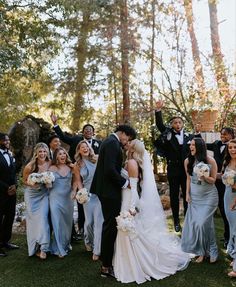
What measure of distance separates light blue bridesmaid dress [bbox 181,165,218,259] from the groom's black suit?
1253 mm

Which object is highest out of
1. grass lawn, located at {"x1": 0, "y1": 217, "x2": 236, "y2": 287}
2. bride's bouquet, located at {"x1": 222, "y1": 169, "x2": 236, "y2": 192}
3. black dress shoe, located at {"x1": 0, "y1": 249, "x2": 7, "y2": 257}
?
bride's bouquet, located at {"x1": 222, "y1": 169, "x2": 236, "y2": 192}

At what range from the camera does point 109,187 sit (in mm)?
4816

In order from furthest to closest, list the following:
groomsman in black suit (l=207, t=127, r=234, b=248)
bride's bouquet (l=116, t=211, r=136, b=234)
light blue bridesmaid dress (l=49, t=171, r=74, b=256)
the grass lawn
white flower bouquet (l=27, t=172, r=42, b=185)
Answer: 1. groomsman in black suit (l=207, t=127, r=234, b=248)
2. light blue bridesmaid dress (l=49, t=171, r=74, b=256)
3. white flower bouquet (l=27, t=172, r=42, b=185)
4. the grass lawn
5. bride's bouquet (l=116, t=211, r=136, b=234)

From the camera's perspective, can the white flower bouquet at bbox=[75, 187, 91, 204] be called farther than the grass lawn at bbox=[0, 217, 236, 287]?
Yes

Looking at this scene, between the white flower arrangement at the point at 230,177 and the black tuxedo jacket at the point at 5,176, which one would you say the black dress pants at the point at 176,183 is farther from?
the black tuxedo jacket at the point at 5,176

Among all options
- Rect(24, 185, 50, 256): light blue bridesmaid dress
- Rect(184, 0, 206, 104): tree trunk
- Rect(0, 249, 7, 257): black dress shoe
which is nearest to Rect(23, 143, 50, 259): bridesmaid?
Rect(24, 185, 50, 256): light blue bridesmaid dress

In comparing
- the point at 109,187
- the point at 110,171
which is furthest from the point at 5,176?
the point at 110,171

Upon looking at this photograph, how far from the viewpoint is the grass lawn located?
476cm

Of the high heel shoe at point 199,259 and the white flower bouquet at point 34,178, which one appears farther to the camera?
the white flower bouquet at point 34,178

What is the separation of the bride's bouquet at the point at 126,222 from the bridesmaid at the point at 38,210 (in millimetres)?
1715

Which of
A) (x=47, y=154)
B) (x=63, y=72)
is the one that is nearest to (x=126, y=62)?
(x=63, y=72)

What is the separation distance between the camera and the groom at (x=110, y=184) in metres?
4.73

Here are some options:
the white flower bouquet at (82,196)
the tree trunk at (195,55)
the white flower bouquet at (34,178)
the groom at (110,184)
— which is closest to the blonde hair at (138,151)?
the groom at (110,184)

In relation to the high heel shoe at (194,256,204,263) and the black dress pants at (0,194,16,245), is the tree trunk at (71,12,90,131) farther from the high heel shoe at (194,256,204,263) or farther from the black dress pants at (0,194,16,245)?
the high heel shoe at (194,256,204,263)
